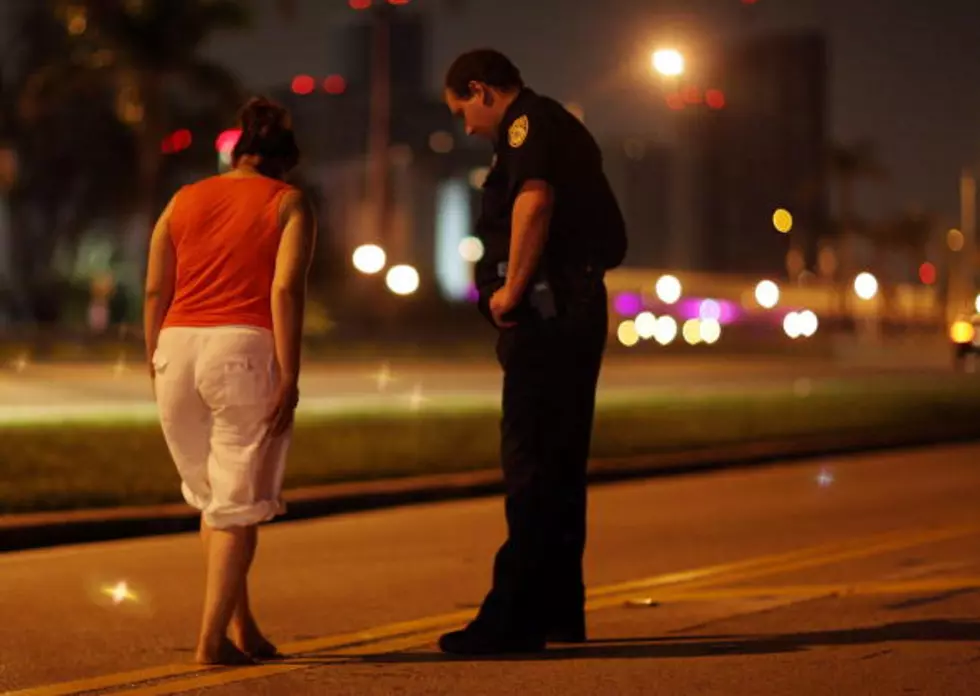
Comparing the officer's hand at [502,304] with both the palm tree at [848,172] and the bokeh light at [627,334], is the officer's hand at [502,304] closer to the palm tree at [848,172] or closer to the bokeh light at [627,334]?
the bokeh light at [627,334]

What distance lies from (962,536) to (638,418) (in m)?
8.92

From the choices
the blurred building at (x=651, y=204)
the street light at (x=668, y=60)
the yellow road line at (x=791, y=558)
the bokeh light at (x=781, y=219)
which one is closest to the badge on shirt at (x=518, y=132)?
the yellow road line at (x=791, y=558)

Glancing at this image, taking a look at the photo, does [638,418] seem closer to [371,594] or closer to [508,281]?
[371,594]

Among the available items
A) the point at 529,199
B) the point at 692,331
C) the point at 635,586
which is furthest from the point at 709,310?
the point at 529,199

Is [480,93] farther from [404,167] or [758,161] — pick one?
[404,167]

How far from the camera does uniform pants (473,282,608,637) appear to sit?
251 inches

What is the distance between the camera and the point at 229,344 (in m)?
5.93

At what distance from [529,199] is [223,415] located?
1205 mm

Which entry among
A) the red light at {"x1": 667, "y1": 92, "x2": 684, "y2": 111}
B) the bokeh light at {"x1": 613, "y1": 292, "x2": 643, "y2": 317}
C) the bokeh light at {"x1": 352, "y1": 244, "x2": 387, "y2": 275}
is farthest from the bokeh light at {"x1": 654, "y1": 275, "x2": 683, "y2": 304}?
the red light at {"x1": 667, "y1": 92, "x2": 684, "y2": 111}

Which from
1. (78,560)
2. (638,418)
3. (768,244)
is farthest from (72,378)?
(768,244)

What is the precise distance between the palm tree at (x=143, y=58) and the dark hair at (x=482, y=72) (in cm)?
4062

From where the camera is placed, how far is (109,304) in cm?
5519

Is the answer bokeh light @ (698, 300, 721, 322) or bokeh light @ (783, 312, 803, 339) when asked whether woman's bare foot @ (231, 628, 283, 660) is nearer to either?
bokeh light @ (783, 312, 803, 339)

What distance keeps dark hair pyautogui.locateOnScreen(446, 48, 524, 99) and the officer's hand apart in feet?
2.33
